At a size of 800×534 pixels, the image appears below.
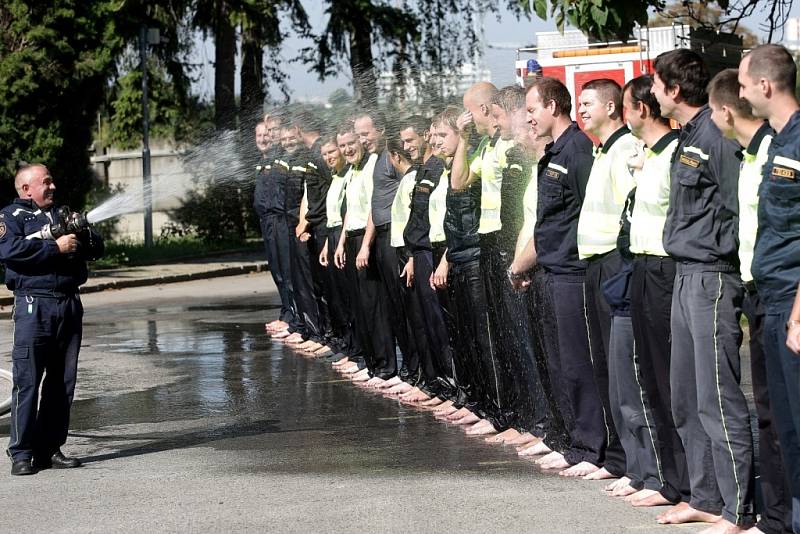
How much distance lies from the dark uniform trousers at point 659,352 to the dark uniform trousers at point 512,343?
1.61m

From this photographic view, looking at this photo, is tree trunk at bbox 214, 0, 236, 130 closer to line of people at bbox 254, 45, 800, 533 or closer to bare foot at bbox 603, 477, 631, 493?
line of people at bbox 254, 45, 800, 533

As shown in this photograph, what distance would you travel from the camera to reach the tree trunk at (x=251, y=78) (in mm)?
Result: 31859

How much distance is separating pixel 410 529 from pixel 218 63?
27279 mm

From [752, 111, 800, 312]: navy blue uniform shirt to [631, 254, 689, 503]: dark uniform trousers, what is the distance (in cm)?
95

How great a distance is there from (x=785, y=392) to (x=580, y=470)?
216 centimetres

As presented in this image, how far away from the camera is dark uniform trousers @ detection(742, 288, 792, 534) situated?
6.06 m

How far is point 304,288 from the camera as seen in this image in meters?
14.7

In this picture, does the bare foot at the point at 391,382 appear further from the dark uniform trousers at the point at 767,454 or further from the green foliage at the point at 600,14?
the dark uniform trousers at the point at 767,454

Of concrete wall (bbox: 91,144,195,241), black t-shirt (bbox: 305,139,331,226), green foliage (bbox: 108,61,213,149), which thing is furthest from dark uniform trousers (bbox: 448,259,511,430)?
green foliage (bbox: 108,61,213,149)

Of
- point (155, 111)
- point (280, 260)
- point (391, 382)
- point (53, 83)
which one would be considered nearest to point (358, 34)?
point (155, 111)

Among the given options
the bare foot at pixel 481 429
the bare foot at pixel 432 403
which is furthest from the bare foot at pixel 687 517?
the bare foot at pixel 432 403

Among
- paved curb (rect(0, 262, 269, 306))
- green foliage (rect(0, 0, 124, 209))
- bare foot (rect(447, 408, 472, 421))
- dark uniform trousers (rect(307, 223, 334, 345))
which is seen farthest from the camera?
green foliage (rect(0, 0, 124, 209))

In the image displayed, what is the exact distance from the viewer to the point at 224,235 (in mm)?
32688

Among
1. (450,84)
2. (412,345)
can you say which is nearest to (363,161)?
(412,345)
